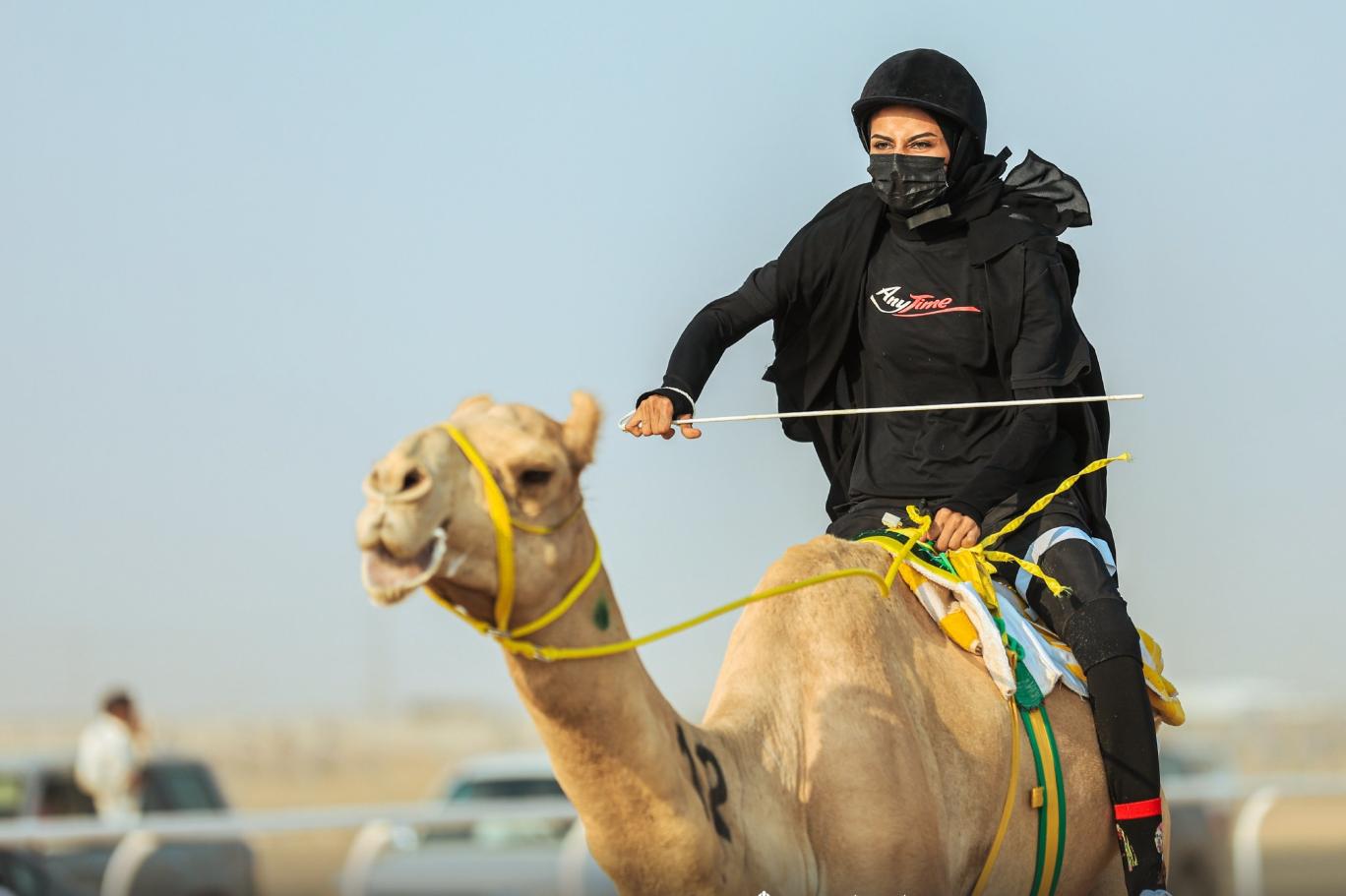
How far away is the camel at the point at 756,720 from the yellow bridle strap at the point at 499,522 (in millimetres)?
20

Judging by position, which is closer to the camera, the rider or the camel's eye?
the camel's eye

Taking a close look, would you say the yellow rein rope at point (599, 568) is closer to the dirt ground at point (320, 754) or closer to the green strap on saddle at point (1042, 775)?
the green strap on saddle at point (1042, 775)

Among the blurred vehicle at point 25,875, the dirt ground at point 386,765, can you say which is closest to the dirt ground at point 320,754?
the dirt ground at point 386,765

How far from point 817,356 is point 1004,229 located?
2.81 ft

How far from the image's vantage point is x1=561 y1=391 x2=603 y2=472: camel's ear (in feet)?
17.5

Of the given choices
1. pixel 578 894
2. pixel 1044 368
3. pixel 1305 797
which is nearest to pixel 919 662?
pixel 1044 368

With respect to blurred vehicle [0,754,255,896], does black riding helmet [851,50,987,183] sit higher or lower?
higher

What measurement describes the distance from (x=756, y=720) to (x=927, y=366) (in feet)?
6.39

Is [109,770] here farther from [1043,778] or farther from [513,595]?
[513,595]

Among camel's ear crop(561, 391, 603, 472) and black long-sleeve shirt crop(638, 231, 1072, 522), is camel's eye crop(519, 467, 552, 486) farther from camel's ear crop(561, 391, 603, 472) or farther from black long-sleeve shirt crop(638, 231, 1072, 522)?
black long-sleeve shirt crop(638, 231, 1072, 522)

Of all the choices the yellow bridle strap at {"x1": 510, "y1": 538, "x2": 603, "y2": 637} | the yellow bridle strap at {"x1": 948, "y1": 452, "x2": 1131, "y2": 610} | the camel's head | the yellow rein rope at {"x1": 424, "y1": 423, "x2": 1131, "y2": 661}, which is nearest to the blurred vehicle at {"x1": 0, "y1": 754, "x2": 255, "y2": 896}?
the yellow bridle strap at {"x1": 948, "y1": 452, "x2": 1131, "y2": 610}

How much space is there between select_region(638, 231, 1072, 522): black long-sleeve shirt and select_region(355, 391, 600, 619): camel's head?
2.12 m

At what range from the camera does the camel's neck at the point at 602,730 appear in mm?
5379

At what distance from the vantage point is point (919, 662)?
6871mm
